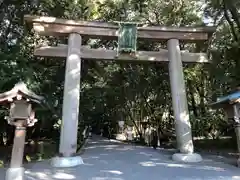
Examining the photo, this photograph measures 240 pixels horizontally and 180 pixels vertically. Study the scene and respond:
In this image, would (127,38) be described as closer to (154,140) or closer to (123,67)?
(123,67)

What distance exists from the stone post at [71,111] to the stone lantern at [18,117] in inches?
69.1

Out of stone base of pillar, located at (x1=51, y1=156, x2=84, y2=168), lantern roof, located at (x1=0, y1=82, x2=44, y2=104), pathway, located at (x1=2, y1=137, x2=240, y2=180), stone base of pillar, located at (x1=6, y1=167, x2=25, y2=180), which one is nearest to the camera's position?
stone base of pillar, located at (x1=6, y1=167, x2=25, y2=180)

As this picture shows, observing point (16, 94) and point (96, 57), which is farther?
point (96, 57)

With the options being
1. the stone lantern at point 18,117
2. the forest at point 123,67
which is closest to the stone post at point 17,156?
the stone lantern at point 18,117

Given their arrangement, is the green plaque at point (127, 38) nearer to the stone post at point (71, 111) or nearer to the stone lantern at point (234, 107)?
the stone post at point (71, 111)

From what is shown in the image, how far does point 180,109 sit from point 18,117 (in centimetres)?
465

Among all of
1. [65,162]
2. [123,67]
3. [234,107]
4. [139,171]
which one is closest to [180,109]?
[234,107]

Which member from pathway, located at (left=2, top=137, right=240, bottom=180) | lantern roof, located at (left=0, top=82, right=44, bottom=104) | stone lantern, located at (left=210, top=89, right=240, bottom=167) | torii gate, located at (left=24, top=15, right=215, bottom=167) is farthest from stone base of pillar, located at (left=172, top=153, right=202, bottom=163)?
lantern roof, located at (left=0, top=82, right=44, bottom=104)

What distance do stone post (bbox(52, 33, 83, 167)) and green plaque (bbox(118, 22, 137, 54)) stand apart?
133cm

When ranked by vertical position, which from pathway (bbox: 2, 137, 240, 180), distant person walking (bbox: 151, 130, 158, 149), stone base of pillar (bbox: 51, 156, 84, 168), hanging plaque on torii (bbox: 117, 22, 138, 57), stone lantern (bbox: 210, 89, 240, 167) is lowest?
pathway (bbox: 2, 137, 240, 180)

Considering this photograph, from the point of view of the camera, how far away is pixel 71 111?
23.1 ft

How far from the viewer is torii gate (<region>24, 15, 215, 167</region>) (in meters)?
6.96

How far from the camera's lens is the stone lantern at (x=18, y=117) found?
4816 millimetres

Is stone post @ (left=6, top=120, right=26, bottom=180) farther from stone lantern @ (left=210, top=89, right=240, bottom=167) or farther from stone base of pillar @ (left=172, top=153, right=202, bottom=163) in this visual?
stone lantern @ (left=210, top=89, right=240, bottom=167)
